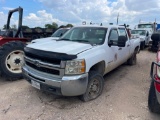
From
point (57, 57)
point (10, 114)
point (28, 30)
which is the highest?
point (28, 30)

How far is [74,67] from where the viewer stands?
335 centimetres

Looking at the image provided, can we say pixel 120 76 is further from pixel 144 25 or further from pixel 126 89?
pixel 144 25

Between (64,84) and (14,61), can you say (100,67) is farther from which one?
(14,61)

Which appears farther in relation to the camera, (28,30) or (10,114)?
(28,30)

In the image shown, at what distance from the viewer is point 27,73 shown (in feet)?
13.1

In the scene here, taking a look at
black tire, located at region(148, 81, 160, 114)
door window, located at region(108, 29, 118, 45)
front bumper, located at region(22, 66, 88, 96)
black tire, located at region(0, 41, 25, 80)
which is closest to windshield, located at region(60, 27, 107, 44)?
door window, located at region(108, 29, 118, 45)

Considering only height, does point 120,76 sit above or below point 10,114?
above

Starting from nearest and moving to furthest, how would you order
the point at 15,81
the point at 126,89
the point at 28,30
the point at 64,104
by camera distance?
the point at 64,104 < the point at 126,89 < the point at 15,81 < the point at 28,30

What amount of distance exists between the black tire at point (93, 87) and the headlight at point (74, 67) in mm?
483

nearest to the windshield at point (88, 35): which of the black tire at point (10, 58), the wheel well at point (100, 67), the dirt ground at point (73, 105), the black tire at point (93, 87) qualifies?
the wheel well at point (100, 67)

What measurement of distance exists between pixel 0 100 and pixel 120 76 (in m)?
3.89

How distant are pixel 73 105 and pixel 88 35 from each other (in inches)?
78.4

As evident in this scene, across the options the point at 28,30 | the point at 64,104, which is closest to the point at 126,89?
the point at 64,104

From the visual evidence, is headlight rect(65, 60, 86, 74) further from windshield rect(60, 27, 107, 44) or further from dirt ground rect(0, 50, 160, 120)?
windshield rect(60, 27, 107, 44)
